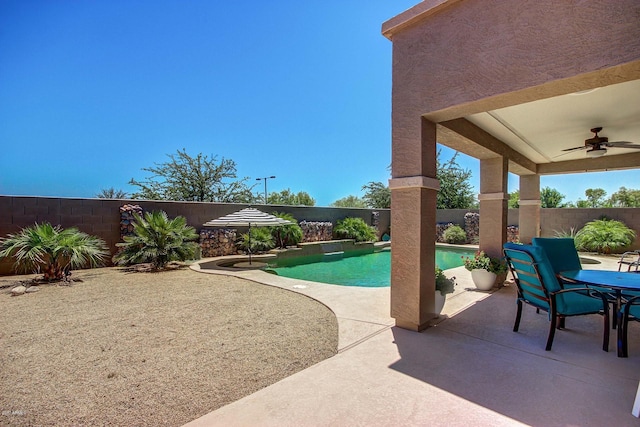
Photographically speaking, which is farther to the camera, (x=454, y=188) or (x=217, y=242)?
(x=454, y=188)

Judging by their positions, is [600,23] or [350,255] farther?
[350,255]

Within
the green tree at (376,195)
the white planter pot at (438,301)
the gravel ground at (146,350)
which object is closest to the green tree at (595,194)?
the green tree at (376,195)

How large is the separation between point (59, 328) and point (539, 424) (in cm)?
519

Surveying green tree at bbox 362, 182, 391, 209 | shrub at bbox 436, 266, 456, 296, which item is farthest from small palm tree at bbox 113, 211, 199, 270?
green tree at bbox 362, 182, 391, 209

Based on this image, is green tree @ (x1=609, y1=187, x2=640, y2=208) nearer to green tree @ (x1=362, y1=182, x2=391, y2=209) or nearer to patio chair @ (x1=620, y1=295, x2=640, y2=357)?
green tree @ (x1=362, y1=182, x2=391, y2=209)

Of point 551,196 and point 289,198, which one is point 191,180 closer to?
point 289,198

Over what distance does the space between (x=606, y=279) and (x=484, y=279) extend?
8.65ft

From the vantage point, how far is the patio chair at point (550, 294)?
10.6ft

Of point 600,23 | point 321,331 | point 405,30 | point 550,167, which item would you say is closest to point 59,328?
point 321,331

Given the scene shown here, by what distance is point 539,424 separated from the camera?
2039mm

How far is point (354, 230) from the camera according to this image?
15000mm

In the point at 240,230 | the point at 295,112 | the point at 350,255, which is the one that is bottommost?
the point at 350,255

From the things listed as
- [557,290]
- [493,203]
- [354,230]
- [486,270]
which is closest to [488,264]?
[486,270]

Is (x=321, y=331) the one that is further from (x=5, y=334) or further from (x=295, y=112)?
(x=295, y=112)
